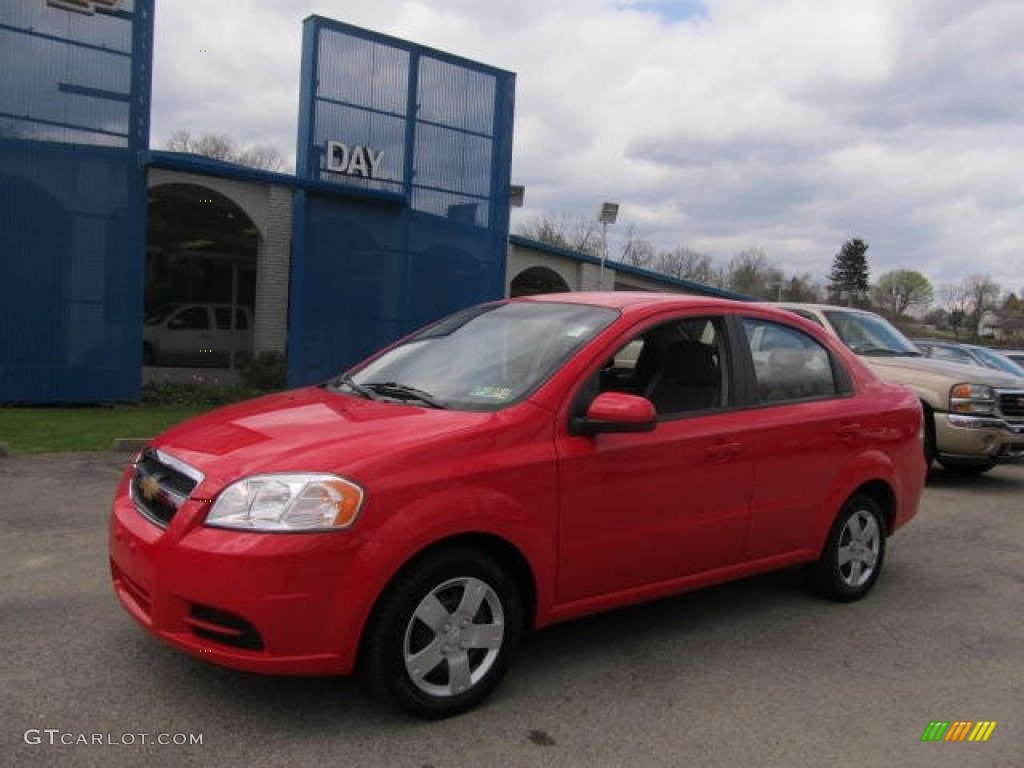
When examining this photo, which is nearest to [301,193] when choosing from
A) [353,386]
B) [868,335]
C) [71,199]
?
[71,199]

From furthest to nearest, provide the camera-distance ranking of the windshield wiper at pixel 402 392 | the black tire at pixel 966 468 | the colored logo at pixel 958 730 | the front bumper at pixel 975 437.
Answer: the black tire at pixel 966 468 → the front bumper at pixel 975 437 → the windshield wiper at pixel 402 392 → the colored logo at pixel 958 730

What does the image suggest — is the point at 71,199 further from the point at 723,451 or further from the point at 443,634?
the point at 443,634

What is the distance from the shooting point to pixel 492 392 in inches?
150

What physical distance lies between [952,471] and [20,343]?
1225 centimetres

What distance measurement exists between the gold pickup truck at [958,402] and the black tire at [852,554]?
Result: 12.5 feet

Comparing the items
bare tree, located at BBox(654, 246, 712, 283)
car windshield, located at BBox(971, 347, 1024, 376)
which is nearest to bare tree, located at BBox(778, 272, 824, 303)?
bare tree, located at BBox(654, 246, 712, 283)

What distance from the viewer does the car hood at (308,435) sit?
10.5 feet

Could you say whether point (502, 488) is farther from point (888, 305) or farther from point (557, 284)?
point (888, 305)

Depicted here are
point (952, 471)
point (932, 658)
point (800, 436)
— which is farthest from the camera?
point (952, 471)

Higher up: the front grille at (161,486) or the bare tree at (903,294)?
the bare tree at (903,294)

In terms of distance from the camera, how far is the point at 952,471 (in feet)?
34.3

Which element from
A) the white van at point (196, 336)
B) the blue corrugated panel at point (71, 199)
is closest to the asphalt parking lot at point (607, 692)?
the blue corrugated panel at point (71, 199)

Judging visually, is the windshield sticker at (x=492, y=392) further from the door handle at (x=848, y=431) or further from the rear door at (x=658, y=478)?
the door handle at (x=848, y=431)

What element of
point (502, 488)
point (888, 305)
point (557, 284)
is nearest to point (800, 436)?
point (502, 488)
